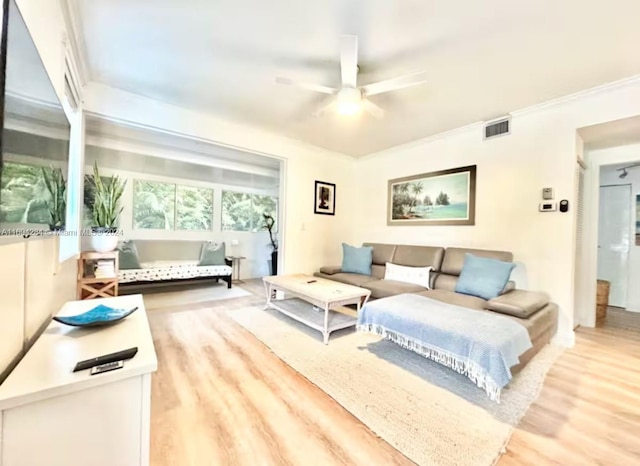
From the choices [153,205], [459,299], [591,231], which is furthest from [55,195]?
[591,231]

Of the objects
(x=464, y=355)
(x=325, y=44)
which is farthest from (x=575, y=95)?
(x=464, y=355)

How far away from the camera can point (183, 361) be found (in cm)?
224

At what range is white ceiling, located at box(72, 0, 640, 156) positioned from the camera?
5.71 ft

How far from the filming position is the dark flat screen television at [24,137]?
0.78m

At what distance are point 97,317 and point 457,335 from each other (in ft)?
7.04

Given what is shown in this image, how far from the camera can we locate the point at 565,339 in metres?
2.73

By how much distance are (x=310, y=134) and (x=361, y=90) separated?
1.72 meters

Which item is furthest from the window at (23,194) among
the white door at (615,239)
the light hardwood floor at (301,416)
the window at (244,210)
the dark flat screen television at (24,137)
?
the white door at (615,239)

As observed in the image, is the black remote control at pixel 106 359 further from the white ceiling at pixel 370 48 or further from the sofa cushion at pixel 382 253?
the sofa cushion at pixel 382 253

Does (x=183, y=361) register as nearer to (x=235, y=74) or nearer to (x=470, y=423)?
(x=470, y=423)

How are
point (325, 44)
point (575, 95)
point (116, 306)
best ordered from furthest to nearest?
point (575, 95)
point (325, 44)
point (116, 306)

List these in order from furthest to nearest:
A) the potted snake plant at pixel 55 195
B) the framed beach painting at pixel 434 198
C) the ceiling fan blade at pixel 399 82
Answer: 1. the framed beach painting at pixel 434 198
2. the ceiling fan blade at pixel 399 82
3. the potted snake plant at pixel 55 195

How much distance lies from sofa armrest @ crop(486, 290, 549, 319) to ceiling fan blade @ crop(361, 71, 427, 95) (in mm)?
1995

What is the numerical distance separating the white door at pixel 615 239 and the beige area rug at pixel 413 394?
8.80 feet
